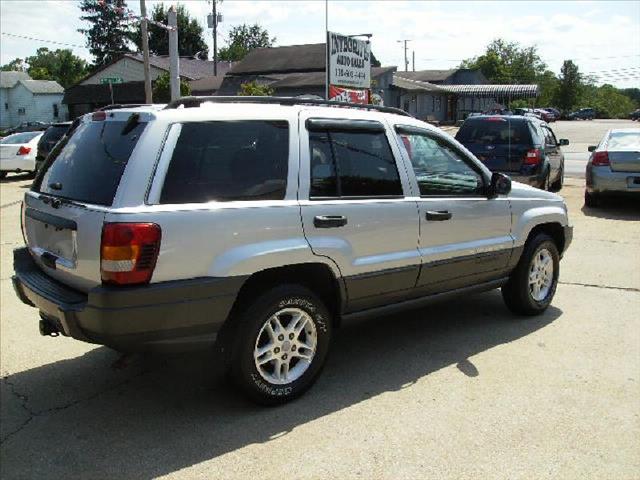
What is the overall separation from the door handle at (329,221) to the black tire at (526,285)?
2.17 m

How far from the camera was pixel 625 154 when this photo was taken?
10758 mm

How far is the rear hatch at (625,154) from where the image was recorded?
1066 centimetres

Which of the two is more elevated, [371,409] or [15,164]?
[15,164]

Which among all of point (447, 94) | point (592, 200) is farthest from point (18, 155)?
point (447, 94)

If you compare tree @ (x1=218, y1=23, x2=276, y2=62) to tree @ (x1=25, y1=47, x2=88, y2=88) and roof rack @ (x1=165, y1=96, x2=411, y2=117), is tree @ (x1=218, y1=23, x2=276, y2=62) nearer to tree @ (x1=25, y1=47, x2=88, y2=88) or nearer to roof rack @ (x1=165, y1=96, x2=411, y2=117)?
tree @ (x1=25, y1=47, x2=88, y2=88)

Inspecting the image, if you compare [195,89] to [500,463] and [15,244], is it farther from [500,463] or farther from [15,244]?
[500,463]

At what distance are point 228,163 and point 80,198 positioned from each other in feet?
2.80

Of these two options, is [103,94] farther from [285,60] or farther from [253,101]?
[253,101]

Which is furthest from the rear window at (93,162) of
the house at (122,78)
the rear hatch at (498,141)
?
the house at (122,78)

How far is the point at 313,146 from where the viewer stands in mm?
3867

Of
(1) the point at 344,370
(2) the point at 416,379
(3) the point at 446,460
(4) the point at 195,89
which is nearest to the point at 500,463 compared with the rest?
(3) the point at 446,460

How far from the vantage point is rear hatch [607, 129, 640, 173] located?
10.7 m

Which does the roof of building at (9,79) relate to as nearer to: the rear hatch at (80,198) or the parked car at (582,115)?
the parked car at (582,115)

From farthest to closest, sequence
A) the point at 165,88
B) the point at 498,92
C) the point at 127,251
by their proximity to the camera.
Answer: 1. the point at 498,92
2. the point at 165,88
3. the point at 127,251
